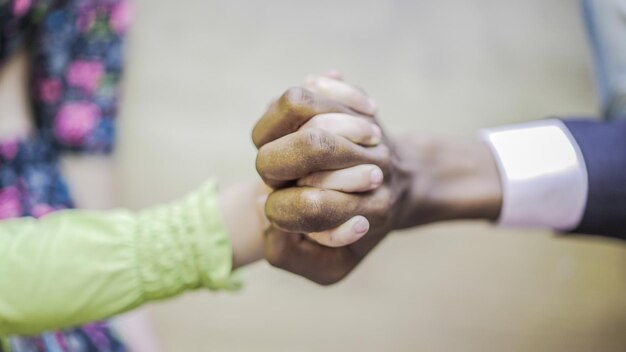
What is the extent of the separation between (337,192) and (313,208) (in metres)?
0.03

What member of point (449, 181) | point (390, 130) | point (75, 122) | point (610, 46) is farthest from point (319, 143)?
point (390, 130)

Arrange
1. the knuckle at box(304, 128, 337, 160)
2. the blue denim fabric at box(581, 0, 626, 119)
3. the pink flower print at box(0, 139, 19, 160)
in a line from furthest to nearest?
the pink flower print at box(0, 139, 19, 160) → the blue denim fabric at box(581, 0, 626, 119) → the knuckle at box(304, 128, 337, 160)

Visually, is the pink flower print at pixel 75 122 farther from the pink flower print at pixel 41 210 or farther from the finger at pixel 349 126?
the finger at pixel 349 126

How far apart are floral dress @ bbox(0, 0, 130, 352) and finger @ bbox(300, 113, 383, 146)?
507 mm

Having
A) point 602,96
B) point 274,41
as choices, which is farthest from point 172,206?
point 274,41

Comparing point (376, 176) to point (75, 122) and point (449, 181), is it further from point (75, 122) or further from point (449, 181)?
point (75, 122)

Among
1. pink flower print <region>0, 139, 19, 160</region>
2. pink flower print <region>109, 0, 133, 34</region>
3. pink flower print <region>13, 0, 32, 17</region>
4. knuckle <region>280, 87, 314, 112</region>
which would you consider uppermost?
pink flower print <region>13, 0, 32, 17</region>

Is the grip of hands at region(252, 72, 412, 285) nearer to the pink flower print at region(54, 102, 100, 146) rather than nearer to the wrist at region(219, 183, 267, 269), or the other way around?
the wrist at region(219, 183, 267, 269)

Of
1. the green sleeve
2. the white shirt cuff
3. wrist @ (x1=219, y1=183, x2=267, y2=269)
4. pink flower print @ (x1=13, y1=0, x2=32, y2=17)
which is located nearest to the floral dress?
pink flower print @ (x1=13, y1=0, x2=32, y2=17)

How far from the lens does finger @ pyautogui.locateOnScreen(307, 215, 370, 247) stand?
0.63 m

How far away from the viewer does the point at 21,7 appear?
A: 94 cm

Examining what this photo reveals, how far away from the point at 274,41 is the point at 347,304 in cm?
62

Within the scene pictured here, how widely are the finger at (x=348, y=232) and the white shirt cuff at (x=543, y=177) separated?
249 mm

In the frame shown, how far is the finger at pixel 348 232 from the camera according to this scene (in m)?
0.63
